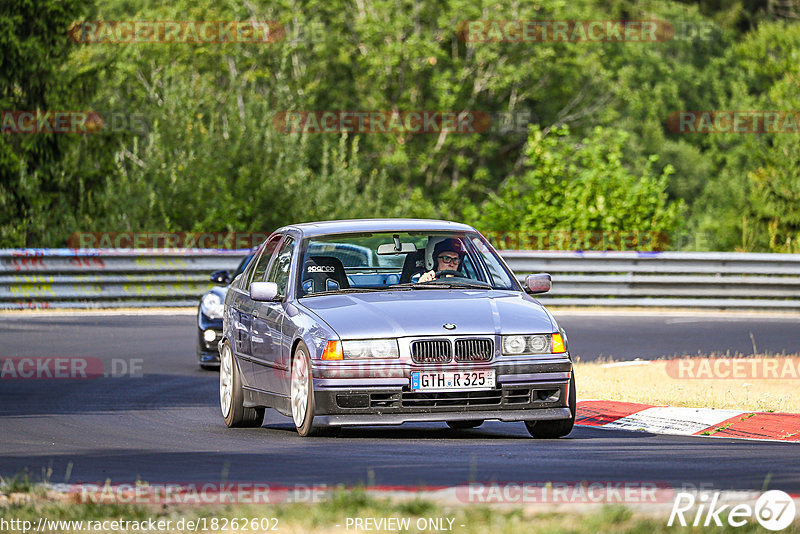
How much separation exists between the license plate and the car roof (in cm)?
176

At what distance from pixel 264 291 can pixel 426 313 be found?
136cm

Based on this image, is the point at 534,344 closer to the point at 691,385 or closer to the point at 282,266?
the point at 282,266

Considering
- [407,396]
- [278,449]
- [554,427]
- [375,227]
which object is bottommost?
[554,427]

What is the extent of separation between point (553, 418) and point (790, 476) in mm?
2432

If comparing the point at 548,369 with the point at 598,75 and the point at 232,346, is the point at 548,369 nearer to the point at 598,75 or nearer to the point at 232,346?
the point at 232,346

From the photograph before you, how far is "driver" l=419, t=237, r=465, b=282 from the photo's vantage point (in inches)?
444

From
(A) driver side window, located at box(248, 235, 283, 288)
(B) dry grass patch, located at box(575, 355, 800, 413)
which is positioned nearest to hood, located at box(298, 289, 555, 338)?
(A) driver side window, located at box(248, 235, 283, 288)

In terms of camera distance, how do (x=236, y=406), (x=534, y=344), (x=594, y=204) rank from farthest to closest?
(x=594, y=204)
(x=236, y=406)
(x=534, y=344)

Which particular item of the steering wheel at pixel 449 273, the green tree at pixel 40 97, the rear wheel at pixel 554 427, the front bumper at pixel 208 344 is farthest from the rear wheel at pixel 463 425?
the green tree at pixel 40 97

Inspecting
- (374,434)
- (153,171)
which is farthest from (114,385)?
(153,171)

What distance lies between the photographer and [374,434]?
1073 centimetres

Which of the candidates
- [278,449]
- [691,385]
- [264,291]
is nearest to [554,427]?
[278,449]

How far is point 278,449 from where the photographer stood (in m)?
9.52

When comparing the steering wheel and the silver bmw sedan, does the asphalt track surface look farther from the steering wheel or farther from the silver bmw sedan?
the steering wheel
